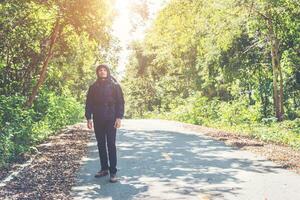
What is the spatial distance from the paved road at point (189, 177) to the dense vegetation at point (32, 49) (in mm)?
2089

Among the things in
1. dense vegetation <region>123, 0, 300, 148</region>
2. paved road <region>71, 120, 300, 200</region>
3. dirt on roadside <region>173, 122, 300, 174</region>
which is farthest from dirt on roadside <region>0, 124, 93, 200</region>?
dense vegetation <region>123, 0, 300, 148</region>

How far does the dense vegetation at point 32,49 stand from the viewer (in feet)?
45.4

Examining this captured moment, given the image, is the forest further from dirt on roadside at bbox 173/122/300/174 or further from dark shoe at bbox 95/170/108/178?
dark shoe at bbox 95/170/108/178

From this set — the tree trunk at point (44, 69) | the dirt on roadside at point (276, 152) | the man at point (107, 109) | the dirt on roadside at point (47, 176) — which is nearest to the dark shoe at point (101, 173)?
the man at point (107, 109)

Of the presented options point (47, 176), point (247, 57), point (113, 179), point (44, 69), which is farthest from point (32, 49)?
point (247, 57)

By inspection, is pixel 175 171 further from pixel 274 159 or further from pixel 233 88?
pixel 233 88

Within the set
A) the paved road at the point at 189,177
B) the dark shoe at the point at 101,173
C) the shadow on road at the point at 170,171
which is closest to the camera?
the paved road at the point at 189,177

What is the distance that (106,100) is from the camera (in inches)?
382

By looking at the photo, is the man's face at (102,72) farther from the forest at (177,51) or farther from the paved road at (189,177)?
the forest at (177,51)

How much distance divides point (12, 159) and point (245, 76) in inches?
664

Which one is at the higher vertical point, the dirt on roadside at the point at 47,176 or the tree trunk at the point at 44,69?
the tree trunk at the point at 44,69

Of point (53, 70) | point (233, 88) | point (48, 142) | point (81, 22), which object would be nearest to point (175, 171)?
point (81, 22)

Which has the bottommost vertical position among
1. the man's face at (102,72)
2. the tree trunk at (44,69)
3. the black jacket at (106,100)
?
the black jacket at (106,100)

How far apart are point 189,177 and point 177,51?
26086mm
